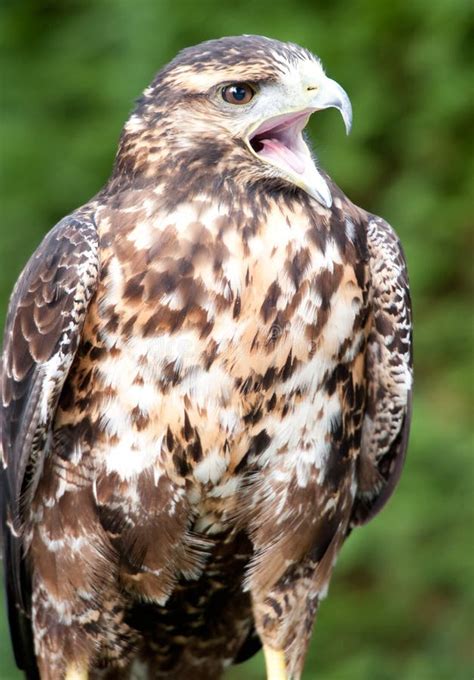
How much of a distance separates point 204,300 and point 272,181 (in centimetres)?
35

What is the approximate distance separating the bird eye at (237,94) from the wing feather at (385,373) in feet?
1.68

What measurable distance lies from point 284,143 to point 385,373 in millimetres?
707

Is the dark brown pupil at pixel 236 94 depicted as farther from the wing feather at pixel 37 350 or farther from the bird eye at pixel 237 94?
the wing feather at pixel 37 350

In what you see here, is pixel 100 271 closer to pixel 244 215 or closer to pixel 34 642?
pixel 244 215

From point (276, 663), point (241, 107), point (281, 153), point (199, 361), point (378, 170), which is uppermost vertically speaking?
point (241, 107)

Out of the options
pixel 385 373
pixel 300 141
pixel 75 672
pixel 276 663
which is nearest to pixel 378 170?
pixel 385 373

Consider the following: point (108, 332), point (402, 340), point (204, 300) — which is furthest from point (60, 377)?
point (402, 340)


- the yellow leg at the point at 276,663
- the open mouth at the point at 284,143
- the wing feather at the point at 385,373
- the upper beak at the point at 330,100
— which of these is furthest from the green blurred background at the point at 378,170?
the upper beak at the point at 330,100

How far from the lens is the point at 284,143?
11.7ft

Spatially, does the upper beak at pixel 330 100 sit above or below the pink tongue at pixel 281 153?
above

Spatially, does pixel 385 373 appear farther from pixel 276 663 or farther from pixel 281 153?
pixel 276 663

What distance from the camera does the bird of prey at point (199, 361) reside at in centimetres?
338

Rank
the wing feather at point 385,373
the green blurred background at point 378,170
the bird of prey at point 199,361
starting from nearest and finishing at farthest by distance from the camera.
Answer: the bird of prey at point 199,361
the wing feather at point 385,373
the green blurred background at point 378,170

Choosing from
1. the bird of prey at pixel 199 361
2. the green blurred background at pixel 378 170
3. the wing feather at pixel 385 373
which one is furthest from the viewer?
the green blurred background at pixel 378 170
